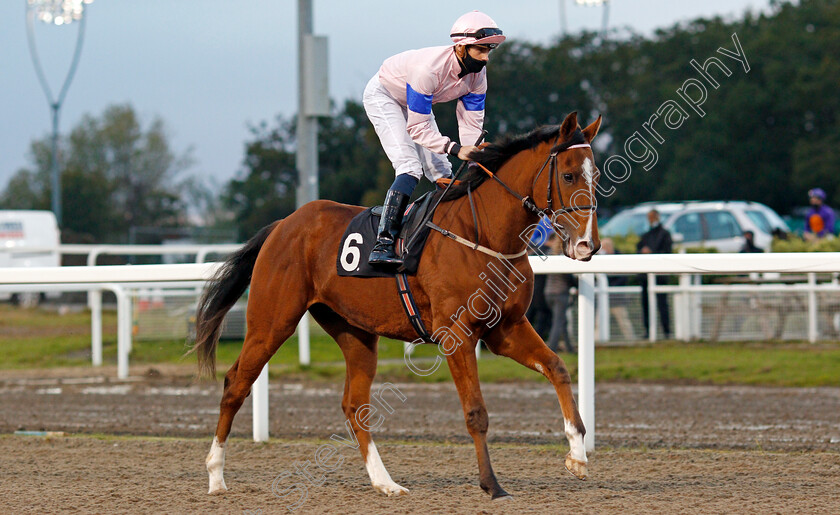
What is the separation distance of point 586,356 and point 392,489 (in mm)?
1730

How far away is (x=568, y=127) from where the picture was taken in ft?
14.8

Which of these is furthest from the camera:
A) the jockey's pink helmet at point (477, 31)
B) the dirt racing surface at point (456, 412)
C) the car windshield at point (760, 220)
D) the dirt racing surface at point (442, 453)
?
the car windshield at point (760, 220)

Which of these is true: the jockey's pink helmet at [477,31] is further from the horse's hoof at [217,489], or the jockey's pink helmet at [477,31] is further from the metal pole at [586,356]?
the horse's hoof at [217,489]

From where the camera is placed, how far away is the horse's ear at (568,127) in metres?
4.43

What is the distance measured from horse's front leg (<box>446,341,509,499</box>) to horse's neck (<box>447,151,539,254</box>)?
1.70 ft

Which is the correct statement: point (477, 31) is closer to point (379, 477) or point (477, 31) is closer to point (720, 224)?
point (379, 477)

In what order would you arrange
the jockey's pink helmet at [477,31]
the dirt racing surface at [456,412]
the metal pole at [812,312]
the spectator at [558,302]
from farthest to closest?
the spectator at [558,302]
the metal pole at [812,312]
the dirt racing surface at [456,412]
the jockey's pink helmet at [477,31]

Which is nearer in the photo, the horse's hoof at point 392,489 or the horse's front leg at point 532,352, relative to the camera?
the horse's front leg at point 532,352

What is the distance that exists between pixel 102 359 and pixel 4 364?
1207 mm

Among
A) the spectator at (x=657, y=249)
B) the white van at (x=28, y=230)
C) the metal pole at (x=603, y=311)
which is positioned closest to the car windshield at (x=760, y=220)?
the spectator at (x=657, y=249)

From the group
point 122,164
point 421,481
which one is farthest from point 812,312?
point 122,164

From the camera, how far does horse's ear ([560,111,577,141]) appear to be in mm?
4430

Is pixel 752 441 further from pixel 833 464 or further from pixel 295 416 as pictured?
pixel 295 416

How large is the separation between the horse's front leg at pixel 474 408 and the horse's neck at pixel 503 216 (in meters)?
0.52
